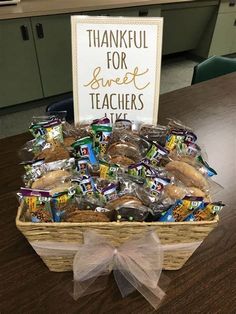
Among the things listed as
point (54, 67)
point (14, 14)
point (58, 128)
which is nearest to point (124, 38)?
point (58, 128)

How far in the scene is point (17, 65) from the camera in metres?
2.43

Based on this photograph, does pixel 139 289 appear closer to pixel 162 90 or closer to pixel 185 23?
pixel 162 90

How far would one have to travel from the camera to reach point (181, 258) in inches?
20.1

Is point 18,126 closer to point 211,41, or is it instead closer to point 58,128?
point 58,128

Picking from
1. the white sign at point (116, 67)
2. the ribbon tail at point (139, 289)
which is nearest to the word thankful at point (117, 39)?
the white sign at point (116, 67)

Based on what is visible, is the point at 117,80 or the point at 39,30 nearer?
the point at 117,80

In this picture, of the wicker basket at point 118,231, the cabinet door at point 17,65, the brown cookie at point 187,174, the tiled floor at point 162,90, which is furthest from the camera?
the tiled floor at point 162,90

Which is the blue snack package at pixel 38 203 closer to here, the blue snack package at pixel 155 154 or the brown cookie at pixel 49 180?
the brown cookie at pixel 49 180

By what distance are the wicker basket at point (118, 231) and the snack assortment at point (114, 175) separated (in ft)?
0.07

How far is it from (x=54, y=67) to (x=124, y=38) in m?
2.13

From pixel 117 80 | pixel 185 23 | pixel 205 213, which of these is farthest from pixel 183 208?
pixel 185 23

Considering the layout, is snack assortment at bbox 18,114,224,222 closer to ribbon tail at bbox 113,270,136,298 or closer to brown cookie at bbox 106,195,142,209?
brown cookie at bbox 106,195,142,209

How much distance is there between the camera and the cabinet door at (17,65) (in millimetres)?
2256

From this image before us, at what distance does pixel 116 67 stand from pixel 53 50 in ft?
6.80
